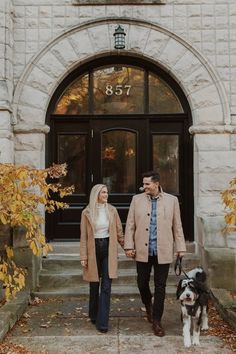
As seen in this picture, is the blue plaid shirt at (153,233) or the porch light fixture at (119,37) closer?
the blue plaid shirt at (153,233)

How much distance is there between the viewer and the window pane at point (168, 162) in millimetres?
8773

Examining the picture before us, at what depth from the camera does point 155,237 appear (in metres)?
5.70

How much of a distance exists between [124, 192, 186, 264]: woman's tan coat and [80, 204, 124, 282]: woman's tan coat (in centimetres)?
19

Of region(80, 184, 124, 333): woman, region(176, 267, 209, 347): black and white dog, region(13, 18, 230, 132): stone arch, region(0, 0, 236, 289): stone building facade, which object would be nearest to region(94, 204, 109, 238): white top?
region(80, 184, 124, 333): woman

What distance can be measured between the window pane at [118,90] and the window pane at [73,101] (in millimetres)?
212

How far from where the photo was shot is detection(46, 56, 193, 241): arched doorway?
870 cm

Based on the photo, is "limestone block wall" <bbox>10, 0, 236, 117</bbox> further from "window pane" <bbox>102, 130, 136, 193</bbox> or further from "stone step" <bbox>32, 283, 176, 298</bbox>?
"stone step" <bbox>32, 283, 176, 298</bbox>

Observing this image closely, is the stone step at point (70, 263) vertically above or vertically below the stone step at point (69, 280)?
above

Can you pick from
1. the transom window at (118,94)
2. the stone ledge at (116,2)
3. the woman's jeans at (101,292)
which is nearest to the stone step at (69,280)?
the woman's jeans at (101,292)

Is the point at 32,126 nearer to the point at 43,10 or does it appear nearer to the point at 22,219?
the point at 43,10

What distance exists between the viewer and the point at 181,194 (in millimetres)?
8695

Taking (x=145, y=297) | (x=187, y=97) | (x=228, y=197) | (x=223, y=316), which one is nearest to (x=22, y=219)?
(x=145, y=297)

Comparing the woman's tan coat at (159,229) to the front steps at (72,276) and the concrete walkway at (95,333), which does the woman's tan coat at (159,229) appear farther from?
the front steps at (72,276)

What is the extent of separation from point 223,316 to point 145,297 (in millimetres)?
1206
